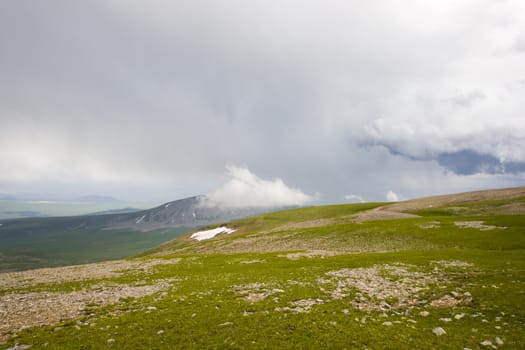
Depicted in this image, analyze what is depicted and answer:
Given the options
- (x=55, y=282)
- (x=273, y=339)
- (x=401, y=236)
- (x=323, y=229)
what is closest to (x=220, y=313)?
(x=273, y=339)

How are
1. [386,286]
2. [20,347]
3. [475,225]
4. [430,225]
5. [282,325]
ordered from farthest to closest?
[430,225] < [475,225] < [386,286] < [282,325] < [20,347]

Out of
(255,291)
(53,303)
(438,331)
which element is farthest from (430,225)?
(53,303)

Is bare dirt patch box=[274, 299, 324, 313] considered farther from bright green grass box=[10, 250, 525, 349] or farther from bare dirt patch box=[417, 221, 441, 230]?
bare dirt patch box=[417, 221, 441, 230]

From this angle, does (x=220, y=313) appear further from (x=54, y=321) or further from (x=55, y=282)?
(x=55, y=282)

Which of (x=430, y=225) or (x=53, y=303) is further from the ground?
(x=53, y=303)

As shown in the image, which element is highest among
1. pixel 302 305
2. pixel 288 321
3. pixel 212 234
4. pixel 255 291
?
pixel 288 321

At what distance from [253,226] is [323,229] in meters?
57.4

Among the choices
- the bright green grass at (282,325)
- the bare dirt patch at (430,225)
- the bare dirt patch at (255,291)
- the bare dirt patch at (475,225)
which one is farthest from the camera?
the bare dirt patch at (430,225)

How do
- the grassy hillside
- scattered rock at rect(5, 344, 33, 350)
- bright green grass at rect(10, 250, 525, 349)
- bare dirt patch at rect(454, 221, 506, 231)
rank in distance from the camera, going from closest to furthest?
bright green grass at rect(10, 250, 525, 349) → scattered rock at rect(5, 344, 33, 350) → the grassy hillside → bare dirt patch at rect(454, 221, 506, 231)

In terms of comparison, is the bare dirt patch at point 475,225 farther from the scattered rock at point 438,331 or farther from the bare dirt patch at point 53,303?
the bare dirt patch at point 53,303

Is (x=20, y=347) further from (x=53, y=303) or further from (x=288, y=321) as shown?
(x=288, y=321)

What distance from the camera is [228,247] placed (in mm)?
68188

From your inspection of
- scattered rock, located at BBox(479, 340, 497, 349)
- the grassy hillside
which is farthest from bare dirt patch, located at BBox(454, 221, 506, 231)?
scattered rock, located at BBox(479, 340, 497, 349)

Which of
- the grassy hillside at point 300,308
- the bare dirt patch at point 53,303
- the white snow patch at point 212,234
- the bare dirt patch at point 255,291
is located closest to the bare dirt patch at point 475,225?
the grassy hillside at point 300,308
